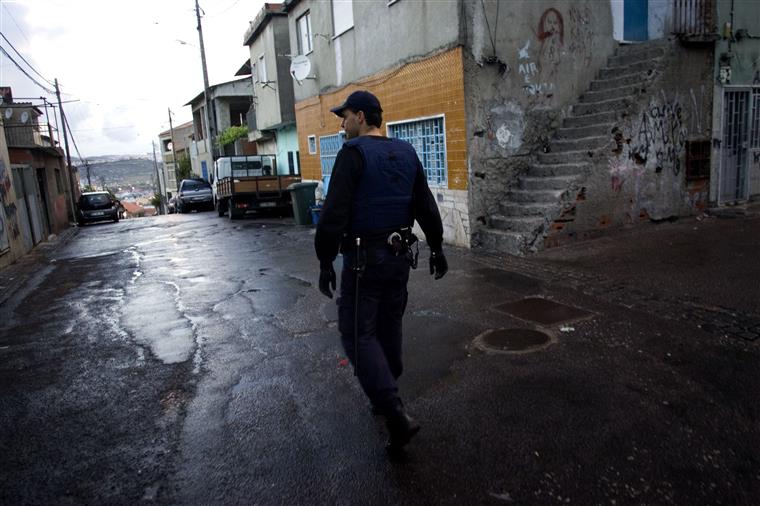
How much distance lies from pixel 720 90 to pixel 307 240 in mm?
8592

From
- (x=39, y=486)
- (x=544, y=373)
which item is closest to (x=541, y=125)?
(x=544, y=373)

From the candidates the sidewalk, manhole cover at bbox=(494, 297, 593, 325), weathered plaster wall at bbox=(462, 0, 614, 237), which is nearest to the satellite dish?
weathered plaster wall at bbox=(462, 0, 614, 237)

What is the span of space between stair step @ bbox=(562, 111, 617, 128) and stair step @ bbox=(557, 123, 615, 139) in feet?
0.38

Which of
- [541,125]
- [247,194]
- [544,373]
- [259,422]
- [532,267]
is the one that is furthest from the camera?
[247,194]

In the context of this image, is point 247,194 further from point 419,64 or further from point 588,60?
point 588,60

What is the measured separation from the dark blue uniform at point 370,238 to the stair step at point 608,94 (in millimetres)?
7294

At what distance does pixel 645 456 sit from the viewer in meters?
2.91

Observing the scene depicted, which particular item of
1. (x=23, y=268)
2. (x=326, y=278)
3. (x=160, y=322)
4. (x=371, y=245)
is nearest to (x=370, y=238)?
(x=371, y=245)

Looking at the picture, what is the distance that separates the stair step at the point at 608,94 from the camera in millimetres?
9055

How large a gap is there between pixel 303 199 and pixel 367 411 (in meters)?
11.9

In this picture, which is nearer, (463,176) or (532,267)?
(532,267)

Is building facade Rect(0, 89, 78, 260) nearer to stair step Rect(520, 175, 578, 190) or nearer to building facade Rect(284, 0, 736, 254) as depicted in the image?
building facade Rect(284, 0, 736, 254)

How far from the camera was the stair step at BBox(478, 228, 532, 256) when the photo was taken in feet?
26.9

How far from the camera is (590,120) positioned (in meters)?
9.34
